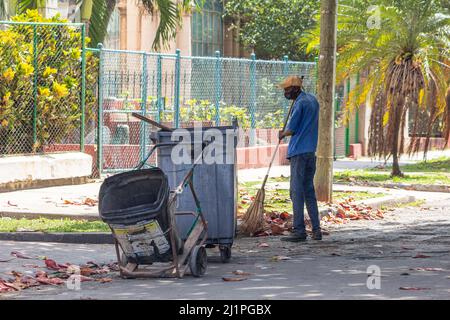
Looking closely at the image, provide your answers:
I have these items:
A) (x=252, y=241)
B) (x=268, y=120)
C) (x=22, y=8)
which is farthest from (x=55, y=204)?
(x=268, y=120)

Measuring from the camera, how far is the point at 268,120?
26.3 metres

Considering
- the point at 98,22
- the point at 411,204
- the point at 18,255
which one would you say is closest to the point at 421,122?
the point at 98,22

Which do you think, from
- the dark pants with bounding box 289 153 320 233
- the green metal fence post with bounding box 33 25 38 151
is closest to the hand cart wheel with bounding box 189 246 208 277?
the dark pants with bounding box 289 153 320 233

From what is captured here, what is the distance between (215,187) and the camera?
11.6 meters

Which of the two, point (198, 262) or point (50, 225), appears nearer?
point (198, 262)

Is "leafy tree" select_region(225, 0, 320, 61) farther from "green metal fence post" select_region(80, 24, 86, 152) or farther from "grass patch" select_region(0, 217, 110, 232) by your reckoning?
"grass patch" select_region(0, 217, 110, 232)

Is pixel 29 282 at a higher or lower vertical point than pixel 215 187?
lower

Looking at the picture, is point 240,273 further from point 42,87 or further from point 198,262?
point 42,87

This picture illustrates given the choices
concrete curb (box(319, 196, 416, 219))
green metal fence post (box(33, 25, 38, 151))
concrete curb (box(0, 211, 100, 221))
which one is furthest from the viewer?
green metal fence post (box(33, 25, 38, 151))

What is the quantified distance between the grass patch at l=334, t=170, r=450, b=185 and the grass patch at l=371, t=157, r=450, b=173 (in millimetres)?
1534

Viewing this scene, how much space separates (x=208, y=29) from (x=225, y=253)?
31.3m

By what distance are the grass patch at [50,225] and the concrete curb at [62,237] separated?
0.19 meters

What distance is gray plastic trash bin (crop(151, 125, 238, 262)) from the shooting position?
452 inches

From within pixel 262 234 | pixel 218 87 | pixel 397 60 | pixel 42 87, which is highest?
pixel 397 60
